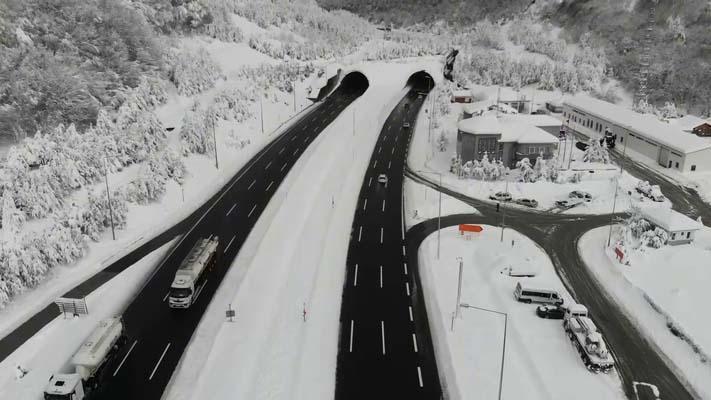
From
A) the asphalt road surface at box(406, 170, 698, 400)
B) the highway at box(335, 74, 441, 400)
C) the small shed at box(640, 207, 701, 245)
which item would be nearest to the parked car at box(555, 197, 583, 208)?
the asphalt road surface at box(406, 170, 698, 400)

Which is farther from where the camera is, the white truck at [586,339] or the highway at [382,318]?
the white truck at [586,339]

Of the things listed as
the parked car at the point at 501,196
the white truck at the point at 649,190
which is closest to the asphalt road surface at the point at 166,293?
the parked car at the point at 501,196

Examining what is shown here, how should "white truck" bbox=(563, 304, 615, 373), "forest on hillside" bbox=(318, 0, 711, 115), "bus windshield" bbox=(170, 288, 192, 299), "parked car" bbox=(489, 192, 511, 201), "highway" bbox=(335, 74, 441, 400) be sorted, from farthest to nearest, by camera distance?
"forest on hillside" bbox=(318, 0, 711, 115) < "parked car" bbox=(489, 192, 511, 201) < "bus windshield" bbox=(170, 288, 192, 299) < "white truck" bbox=(563, 304, 615, 373) < "highway" bbox=(335, 74, 441, 400)

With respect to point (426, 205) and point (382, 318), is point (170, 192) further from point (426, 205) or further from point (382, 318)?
point (382, 318)

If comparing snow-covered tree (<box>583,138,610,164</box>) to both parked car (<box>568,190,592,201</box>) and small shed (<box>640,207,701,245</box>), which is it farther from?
small shed (<box>640,207,701,245</box>)

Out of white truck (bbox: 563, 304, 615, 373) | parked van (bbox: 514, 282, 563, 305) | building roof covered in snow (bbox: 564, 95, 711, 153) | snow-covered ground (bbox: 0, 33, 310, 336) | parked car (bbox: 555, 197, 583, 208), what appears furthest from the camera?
building roof covered in snow (bbox: 564, 95, 711, 153)

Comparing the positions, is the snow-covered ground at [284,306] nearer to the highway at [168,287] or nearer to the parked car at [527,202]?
the highway at [168,287]
